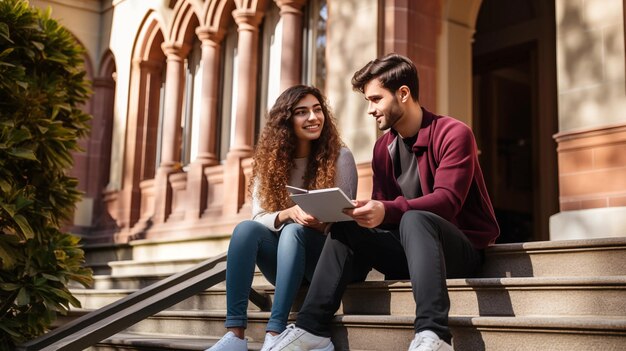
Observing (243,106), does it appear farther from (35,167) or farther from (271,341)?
(271,341)

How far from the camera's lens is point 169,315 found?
454 cm

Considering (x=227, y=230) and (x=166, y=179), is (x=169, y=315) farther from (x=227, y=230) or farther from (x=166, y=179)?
(x=166, y=179)

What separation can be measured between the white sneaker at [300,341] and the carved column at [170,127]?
5748mm

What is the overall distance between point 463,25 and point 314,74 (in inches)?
58.8

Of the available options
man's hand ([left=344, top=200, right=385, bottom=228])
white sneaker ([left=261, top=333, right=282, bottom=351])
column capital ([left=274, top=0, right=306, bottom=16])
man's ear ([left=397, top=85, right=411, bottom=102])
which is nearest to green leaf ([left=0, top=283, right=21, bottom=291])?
white sneaker ([left=261, top=333, right=282, bottom=351])

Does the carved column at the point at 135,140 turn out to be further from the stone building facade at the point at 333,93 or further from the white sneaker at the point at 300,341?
the white sneaker at the point at 300,341

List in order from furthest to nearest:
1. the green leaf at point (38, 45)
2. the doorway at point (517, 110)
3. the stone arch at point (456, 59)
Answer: the doorway at point (517, 110)
the stone arch at point (456, 59)
the green leaf at point (38, 45)

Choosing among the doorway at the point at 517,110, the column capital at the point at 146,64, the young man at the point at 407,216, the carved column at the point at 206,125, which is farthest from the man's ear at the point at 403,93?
the column capital at the point at 146,64

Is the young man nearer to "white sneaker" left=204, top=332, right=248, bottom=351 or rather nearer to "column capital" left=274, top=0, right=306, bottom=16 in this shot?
"white sneaker" left=204, top=332, right=248, bottom=351

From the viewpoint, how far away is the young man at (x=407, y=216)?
9.40 ft

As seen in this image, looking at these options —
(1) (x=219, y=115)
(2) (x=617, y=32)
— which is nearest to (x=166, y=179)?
(1) (x=219, y=115)

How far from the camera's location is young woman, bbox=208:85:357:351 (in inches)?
131

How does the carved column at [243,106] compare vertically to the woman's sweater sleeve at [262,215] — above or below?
above

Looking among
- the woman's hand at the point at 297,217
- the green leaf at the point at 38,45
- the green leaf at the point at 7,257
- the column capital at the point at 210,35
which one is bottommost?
the green leaf at the point at 7,257
